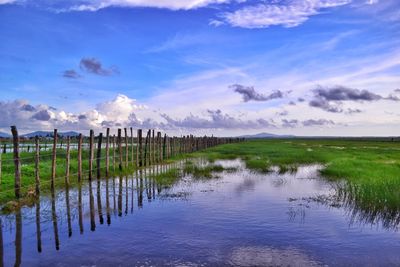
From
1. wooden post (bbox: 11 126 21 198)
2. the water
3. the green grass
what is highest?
wooden post (bbox: 11 126 21 198)

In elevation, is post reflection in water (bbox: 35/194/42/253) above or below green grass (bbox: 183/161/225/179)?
below

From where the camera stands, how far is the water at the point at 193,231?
913 centimetres

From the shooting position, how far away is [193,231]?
11375 millimetres

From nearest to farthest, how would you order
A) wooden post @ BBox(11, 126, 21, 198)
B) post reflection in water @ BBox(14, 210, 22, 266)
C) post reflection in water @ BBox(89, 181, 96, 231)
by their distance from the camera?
post reflection in water @ BBox(14, 210, 22, 266) < post reflection in water @ BBox(89, 181, 96, 231) < wooden post @ BBox(11, 126, 21, 198)

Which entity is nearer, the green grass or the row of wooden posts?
the row of wooden posts

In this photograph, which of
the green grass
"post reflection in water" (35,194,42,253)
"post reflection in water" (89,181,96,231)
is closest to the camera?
"post reflection in water" (35,194,42,253)

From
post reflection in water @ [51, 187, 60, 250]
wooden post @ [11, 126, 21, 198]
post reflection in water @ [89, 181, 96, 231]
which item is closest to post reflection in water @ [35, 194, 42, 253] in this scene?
post reflection in water @ [51, 187, 60, 250]

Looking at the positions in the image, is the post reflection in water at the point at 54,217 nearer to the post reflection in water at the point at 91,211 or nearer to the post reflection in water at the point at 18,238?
the post reflection in water at the point at 18,238

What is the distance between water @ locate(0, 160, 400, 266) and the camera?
30.0ft

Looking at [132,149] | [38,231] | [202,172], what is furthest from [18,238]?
[132,149]

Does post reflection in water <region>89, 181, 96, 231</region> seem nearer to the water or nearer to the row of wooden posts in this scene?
the water

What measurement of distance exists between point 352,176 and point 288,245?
1380cm

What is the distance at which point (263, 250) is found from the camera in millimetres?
9680

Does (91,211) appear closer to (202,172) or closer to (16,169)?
(16,169)
